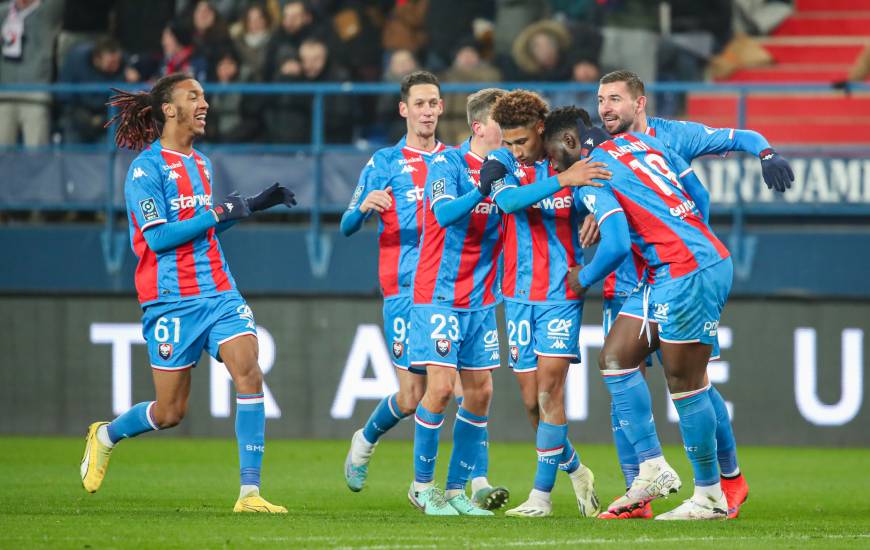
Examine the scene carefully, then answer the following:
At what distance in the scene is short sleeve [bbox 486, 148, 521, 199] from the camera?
776 cm

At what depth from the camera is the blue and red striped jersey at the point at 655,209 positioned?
24.4 ft

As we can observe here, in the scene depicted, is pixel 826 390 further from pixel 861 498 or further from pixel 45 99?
pixel 45 99

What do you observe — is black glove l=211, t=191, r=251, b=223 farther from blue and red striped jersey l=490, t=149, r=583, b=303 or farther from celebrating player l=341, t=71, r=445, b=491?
blue and red striped jersey l=490, t=149, r=583, b=303

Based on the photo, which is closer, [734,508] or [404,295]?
[734,508]

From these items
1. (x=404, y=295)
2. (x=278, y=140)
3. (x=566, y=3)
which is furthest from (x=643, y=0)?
(x=404, y=295)

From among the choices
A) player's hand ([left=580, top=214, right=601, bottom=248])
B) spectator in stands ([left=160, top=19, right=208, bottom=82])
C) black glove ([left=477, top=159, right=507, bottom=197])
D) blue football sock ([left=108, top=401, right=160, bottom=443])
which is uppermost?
spectator in stands ([left=160, top=19, right=208, bottom=82])

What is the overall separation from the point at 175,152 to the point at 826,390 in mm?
6515

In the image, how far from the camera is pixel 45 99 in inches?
551

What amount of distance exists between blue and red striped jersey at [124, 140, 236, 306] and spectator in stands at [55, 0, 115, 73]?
7.44 meters

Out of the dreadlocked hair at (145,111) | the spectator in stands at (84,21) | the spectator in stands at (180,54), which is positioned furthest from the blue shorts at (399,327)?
the spectator in stands at (84,21)

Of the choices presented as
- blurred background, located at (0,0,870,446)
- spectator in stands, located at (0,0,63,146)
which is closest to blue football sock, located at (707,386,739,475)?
blurred background, located at (0,0,870,446)

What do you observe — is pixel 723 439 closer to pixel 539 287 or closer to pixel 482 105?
pixel 539 287

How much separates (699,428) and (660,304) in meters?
0.65

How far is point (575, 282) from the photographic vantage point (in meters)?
7.75
